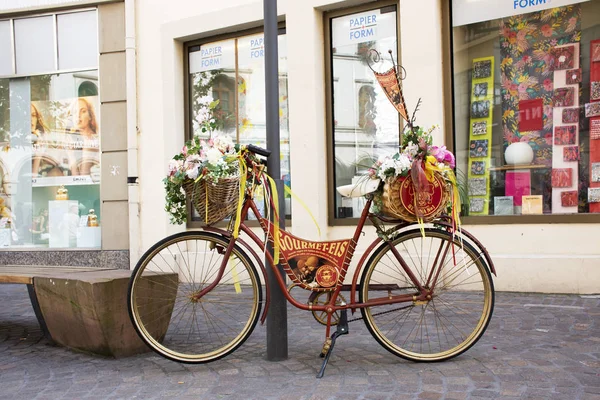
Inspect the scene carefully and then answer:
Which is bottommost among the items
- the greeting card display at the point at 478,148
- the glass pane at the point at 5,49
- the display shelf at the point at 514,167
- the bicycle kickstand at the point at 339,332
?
the bicycle kickstand at the point at 339,332

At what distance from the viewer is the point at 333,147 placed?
770 centimetres

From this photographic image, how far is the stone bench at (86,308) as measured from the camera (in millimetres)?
4074

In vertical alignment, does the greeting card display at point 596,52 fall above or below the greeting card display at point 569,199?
above

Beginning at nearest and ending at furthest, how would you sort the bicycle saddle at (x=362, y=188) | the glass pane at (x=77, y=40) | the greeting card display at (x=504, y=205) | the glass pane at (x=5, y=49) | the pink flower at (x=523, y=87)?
the bicycle saddle at (x=362, y=188) < the greeting card display at (x=504, y=205) < the pink flower at (x=523, y=87) < the glass pane at (x=77, y=40) < the glass pane at (x=5, y=49)

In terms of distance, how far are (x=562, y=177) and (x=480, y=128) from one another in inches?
41.4

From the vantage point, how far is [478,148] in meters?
7.12

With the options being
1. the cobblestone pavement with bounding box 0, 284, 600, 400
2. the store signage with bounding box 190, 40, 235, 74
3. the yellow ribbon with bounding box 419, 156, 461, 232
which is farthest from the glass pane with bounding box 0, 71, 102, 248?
the yellow ribbon with bounding box 419, 156, 461, 232

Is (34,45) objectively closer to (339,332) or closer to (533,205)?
(533,205)

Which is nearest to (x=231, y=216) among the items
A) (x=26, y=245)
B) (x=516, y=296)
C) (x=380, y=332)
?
(x=380, y=332)

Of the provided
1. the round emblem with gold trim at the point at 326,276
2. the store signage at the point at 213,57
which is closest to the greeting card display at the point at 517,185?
the round emblem with gold trim at the point at 326,276

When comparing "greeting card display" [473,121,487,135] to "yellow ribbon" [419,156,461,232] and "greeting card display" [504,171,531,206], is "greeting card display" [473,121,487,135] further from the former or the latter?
"yellow ribbon" [419,156,461,232]

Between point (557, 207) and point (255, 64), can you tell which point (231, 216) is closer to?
point (557, 207)

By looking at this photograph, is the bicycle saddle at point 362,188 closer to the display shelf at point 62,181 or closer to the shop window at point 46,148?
the shop window at point 46,148

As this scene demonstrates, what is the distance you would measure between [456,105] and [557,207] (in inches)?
61.3
